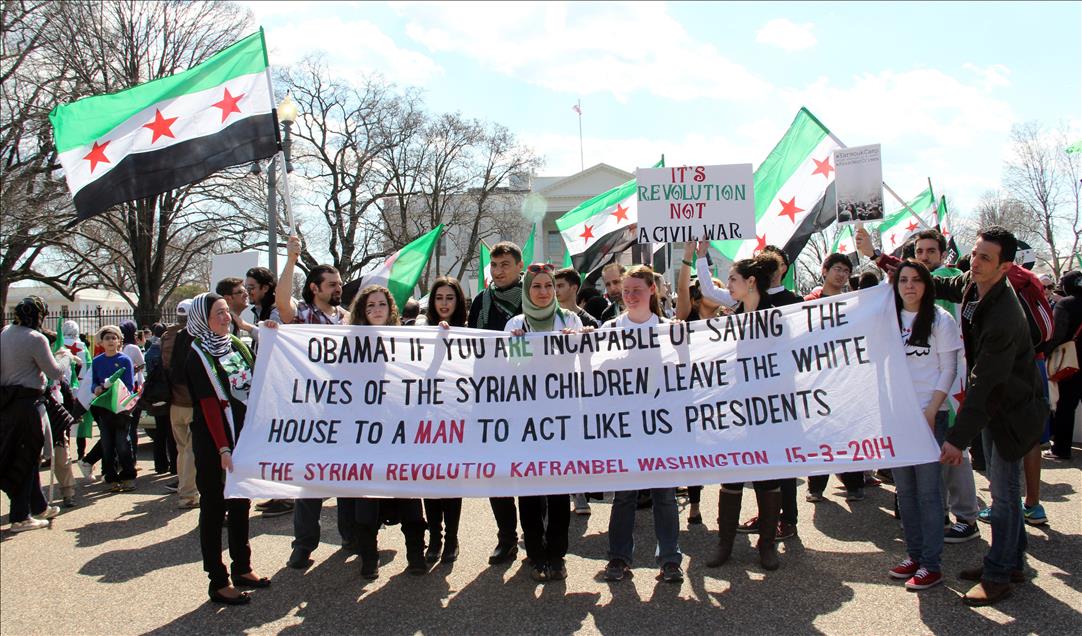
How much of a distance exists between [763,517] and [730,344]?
116 cm

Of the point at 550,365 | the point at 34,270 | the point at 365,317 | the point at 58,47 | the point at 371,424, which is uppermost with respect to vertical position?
the point at 58,47

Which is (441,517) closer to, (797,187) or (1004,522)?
(1004,522)

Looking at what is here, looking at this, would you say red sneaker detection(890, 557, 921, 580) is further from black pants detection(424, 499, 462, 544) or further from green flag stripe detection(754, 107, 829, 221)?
green flag stripe detection(754, 107, 829, 221)

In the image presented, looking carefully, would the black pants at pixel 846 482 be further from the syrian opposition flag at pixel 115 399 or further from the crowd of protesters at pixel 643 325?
the syrian opposition flag at pixel 115 399

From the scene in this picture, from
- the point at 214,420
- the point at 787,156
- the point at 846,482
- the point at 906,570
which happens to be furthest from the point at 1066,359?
the point at 214,420

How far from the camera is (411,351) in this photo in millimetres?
4816

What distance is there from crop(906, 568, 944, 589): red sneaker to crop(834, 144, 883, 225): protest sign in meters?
2.53

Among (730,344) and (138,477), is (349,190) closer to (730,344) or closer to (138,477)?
(138,477)

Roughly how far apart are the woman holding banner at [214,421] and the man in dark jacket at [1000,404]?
415 centimetres

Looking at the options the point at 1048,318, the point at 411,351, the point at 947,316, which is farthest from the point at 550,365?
the point at 1048,318

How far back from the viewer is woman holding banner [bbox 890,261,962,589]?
4.36 metres

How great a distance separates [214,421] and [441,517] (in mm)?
1644

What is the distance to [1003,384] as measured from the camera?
13.9ft

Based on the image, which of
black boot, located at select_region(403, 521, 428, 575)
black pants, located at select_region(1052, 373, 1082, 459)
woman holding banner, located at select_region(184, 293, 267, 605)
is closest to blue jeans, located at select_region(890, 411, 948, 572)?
black boot, located at select_region(403, 521, 428, 575)
